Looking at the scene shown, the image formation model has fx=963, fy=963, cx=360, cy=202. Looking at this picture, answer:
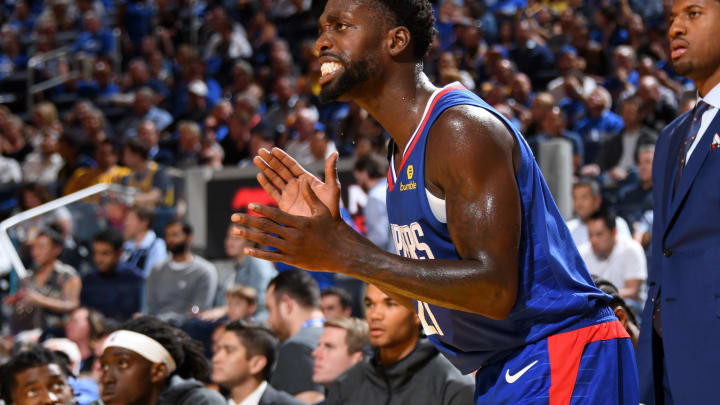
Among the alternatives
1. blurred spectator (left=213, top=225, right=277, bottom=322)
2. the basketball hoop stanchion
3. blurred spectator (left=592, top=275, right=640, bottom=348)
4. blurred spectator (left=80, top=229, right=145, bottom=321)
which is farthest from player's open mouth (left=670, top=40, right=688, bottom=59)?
the basketball hoop stanchion

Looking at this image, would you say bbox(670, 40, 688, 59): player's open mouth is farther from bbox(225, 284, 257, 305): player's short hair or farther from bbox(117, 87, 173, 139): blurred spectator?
bbox(117, 87, 173, 139): blurred spectator

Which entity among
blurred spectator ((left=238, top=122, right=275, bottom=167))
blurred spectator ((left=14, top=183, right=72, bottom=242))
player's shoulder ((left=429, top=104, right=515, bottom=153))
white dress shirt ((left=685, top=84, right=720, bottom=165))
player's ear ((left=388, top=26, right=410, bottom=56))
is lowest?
blurred spectator ((left=14, top=183, right=72, bottom=242))

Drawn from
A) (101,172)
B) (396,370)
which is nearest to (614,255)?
(396,370)

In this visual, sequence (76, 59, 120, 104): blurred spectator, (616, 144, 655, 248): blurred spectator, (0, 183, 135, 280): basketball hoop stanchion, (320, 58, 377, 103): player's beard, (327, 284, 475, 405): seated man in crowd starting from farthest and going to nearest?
(76, 59, 120, 104): blurred spectator, (0, 183, 135, 280): basketball hoop stanchion, (616, 144, 655, 248): blurred spectator, (327, 284, 475, 405): seated man in crowd, (320, 58, 377, 103): player's beard

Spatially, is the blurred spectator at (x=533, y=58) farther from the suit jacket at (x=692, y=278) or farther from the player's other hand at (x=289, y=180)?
the player's other hand at (x=289, y=180)

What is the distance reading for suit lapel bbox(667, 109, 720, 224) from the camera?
3.03m

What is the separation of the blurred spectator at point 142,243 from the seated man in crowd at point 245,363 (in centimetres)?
353

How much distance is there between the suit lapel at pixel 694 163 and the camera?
3.03 m

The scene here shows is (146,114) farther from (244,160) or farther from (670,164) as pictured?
(670,164)

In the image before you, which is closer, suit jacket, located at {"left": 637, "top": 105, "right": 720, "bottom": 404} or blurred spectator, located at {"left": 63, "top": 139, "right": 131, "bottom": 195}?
suit jacket, located at {"left": 637, "top": 105, "right": 720, "bottom": 404}

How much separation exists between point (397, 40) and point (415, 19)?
0.09 m

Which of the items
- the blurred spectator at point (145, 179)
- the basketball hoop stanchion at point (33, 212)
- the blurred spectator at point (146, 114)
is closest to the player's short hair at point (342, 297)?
the blurred spectator at point (145, 179)

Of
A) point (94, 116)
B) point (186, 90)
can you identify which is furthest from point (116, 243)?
point (186, 90)

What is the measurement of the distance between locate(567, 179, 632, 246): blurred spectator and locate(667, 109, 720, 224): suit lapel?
13.8 feet
